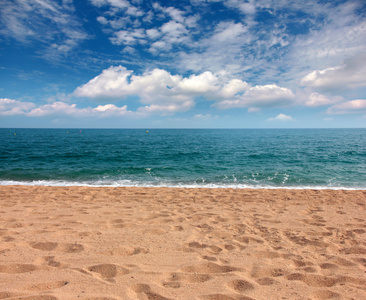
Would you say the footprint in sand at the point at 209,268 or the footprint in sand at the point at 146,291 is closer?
the footprint in sand at the point at 146,291

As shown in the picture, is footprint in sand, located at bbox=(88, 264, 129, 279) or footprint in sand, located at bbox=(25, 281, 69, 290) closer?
footprint in sand, located at bbox=(25, 281, 69, 290)

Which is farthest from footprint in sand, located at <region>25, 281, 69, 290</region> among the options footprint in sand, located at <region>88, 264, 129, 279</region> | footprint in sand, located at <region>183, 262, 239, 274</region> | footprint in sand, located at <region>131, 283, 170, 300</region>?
footprint in sand, located at <region>183, 262, 239, 274</region>

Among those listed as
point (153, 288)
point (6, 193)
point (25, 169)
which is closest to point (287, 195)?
point (153, 288)

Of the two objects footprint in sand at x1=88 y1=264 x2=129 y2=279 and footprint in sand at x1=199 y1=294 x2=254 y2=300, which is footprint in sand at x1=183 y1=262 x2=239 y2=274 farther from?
footprint in sand at x1=88 y1=264 x2=129 y2=279

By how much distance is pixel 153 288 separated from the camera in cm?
308

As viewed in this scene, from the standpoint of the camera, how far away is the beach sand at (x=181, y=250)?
3.09m

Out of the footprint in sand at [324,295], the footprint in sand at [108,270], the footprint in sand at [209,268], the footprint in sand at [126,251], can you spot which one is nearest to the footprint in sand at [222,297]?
the footprint in sand at [209,268]

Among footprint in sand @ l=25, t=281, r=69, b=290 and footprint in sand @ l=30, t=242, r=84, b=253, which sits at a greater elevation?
footprint in sand @ l=25, t=281, r=69, b=290

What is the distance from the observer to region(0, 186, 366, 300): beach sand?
3092 mm

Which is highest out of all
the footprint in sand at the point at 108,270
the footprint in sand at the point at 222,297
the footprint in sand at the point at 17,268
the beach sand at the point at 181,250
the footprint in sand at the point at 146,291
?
the footprint in sand at the point at 17,268

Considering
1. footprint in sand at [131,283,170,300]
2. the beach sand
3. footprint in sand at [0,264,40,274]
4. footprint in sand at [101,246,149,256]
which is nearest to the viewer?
footprint in sand at [131,283,170,300]

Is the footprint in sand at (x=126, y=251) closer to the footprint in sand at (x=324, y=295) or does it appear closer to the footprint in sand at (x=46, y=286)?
the footprint in sand at (x=46, y=286)

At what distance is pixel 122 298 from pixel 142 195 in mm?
6494

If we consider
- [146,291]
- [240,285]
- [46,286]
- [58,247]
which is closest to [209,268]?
[240,285]
